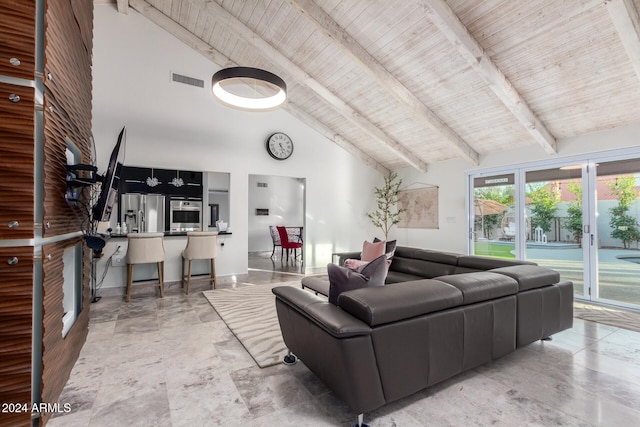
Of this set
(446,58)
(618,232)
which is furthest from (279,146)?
(618,232)

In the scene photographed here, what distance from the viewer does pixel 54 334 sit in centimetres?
179

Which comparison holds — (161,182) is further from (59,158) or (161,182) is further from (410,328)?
(410,328)

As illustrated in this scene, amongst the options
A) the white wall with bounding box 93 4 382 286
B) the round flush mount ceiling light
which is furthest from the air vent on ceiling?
the round flush mount ceiling light

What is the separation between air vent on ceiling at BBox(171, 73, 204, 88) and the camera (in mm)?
5196

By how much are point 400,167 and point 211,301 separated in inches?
210

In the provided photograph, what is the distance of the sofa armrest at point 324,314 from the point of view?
1.56m

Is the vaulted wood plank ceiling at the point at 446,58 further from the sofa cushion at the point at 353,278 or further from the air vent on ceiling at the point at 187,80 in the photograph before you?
the sofa cushion at the point at 353,278

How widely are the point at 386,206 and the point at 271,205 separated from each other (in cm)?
454

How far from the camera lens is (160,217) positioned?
17.4 feet

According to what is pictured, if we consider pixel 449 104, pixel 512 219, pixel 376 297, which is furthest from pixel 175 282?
pixel 512 219

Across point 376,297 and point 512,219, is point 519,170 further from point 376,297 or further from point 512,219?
point 376,297

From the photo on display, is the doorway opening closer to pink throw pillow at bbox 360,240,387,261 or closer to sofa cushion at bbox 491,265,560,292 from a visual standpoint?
pink throw pillow at bbox 360,240,387,261

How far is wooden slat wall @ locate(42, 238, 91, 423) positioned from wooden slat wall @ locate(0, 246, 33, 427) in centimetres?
11

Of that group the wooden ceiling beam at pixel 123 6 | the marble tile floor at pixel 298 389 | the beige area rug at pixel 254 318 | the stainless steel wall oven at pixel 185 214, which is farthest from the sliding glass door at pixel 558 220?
Result: the wooden ceiling beam at pixel 123 6
